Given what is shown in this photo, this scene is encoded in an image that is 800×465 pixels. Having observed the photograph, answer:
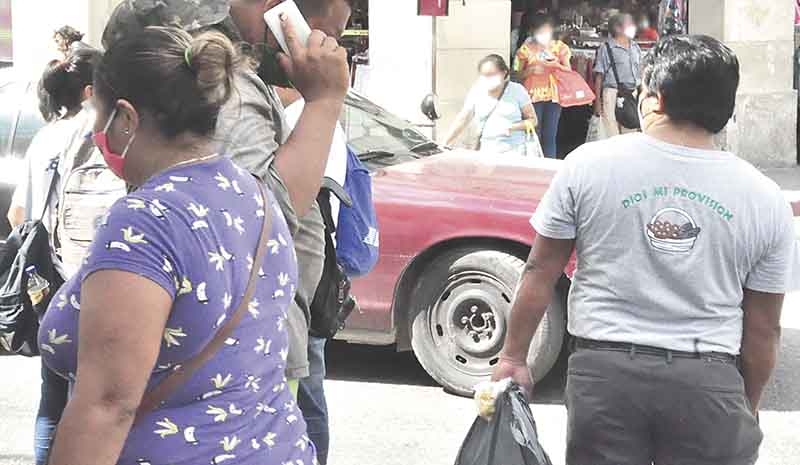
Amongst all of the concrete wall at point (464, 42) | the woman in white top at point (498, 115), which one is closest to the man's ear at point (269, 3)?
the woman in white top at point (498, 115)

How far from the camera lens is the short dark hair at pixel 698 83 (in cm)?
316

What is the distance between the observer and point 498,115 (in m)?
10.2

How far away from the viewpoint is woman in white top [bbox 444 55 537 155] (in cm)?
1020

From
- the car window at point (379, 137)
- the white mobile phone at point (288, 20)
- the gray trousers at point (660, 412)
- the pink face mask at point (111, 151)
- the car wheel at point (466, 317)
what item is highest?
the white mobile phone at point (288, 20)

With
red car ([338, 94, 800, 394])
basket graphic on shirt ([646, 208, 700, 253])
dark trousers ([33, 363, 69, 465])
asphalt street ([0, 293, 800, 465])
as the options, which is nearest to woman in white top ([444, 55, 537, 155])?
asphalt street ([0, 293, 800, 465])

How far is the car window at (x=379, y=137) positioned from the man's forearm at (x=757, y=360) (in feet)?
13.0

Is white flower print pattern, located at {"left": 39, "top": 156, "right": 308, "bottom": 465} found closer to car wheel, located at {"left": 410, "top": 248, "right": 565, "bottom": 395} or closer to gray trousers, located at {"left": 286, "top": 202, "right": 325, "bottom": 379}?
gray trousers, located at {"left": 286, "top": 202, "right": 325, "bottom": 379}

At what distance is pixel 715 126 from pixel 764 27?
44.2 ft

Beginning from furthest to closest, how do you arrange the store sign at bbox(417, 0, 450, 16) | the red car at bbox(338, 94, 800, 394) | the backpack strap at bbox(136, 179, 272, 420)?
the store sign at bbox(417, 0, 450, 16) < the red car at bbox(338, 94, 800, 394) < the backpack strap at bbox(136, 179, 272, 420)

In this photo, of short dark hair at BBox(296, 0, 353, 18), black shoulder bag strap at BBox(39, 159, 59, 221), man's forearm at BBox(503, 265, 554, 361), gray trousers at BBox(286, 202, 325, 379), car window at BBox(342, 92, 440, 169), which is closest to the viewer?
gray trousers at BBox(286, 202, 325, 379)

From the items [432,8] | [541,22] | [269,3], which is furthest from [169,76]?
[541,22]

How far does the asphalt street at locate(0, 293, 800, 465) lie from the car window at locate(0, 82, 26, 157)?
1.28 m

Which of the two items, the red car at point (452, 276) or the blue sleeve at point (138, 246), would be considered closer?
the blue sleeve at point (138, 246)

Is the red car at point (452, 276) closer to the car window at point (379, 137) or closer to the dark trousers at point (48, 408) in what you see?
the car window at point (379, 137)
